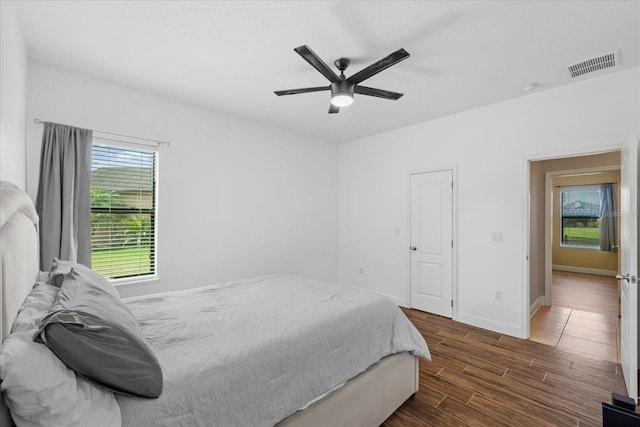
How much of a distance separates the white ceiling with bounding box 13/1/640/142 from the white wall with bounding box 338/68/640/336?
28 centimetres

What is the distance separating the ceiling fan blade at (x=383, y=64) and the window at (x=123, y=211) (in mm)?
2563

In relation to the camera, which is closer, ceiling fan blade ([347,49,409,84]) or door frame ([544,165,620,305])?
ceiling fan blade ([347,49,409,84])

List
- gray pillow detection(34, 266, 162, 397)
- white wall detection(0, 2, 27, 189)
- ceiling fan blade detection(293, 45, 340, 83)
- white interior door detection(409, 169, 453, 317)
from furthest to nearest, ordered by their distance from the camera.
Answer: white interior door detection(409, 169, 453, 317) < ceiling fan blade detection(293, 45, 340, 83) < white wall detection(0, 2, 27, 189) < gray pillow detection(34, 266, 162, 397)

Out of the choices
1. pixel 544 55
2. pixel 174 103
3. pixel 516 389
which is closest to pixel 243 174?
pixel 174 103

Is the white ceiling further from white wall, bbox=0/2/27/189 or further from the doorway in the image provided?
the doorway

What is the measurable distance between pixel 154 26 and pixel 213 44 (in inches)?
16.5

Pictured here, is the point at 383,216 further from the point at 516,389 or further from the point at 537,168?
the point at 516,389

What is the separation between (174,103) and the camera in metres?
3.55

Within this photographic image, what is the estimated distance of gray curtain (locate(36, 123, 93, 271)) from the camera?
271 cm

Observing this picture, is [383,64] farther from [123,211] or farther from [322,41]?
[123,211]

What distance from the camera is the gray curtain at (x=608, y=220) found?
21.7ft

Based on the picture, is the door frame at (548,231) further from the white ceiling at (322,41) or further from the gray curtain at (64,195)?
the gray curtain at (64,195)

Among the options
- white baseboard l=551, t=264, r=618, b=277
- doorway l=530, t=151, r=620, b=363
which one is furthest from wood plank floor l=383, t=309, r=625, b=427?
white baseboard l=551, t=264, r=618, b=277

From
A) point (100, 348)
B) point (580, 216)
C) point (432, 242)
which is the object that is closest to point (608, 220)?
point (580, 216)
